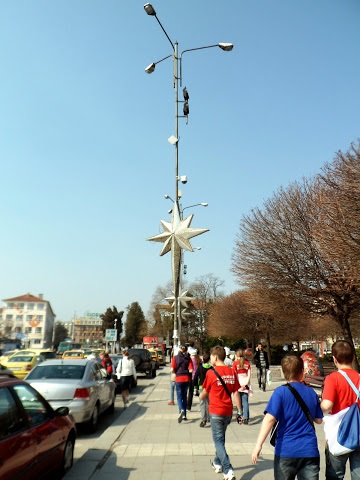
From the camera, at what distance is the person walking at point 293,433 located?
3.64 metres

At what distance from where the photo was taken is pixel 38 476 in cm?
473

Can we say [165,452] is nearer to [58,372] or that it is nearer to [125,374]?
[58,372]

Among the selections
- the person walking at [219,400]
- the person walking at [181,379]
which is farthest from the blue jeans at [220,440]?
the person walking at [181,379]

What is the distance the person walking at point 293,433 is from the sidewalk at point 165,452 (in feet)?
6.76

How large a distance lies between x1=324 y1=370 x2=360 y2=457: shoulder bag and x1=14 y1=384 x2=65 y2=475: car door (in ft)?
9.88

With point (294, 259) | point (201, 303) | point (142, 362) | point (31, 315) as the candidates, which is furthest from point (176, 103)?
point (31, 315)

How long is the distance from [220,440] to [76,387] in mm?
4296

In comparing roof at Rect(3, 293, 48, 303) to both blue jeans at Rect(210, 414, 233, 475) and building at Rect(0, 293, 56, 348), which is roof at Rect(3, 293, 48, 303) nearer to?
building at Rect(0, 293, 56, 348)

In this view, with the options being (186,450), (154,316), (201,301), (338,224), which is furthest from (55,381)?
(154,316)

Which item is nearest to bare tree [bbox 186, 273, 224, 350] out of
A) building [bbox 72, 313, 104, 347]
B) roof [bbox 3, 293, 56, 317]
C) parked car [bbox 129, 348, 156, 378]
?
parked car [bbox 129, 348, 156, 378]

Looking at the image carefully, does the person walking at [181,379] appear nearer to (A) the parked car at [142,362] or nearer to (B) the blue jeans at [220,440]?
(B) the blue jeans at [220,440]

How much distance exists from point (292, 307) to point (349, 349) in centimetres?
1861

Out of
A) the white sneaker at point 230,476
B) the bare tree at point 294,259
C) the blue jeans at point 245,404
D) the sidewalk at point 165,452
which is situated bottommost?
the sidewalk at point 165,452

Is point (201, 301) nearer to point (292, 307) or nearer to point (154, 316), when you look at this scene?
point (154, 316)
